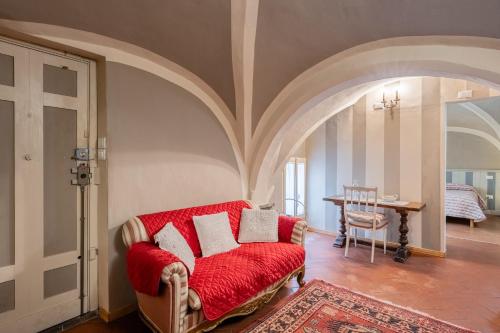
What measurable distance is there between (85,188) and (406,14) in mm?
2808

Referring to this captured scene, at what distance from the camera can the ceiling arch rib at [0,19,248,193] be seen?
1889mm

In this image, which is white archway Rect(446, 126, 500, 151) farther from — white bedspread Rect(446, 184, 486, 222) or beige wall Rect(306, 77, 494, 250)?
beige wall Rect(306, 77, 494, 250)

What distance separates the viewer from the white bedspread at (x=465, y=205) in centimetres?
495

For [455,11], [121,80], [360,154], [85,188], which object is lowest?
[85,188]

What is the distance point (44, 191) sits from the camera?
2033 millimetres

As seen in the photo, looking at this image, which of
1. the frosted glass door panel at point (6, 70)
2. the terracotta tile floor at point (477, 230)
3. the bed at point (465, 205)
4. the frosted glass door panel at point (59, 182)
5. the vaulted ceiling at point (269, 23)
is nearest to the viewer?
the vaulted ceiling at point (269, 23)

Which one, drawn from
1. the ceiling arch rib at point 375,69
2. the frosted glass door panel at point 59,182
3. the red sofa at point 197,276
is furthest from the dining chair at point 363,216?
the frosted glass door panel at point 59,182

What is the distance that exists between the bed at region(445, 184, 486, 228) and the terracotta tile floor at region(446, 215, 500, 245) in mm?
184

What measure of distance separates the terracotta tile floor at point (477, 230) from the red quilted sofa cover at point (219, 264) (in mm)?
3728

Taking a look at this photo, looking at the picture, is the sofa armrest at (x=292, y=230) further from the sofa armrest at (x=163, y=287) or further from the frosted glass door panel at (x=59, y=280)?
the frosted glass door panel at (x=59, y=280)

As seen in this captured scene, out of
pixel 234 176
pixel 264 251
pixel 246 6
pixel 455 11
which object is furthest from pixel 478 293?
pixel 246 6

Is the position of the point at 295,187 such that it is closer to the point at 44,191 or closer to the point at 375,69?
the point at 375,69

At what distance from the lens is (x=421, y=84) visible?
12.2 feet

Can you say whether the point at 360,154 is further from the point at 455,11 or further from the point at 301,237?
the point at 455,11
